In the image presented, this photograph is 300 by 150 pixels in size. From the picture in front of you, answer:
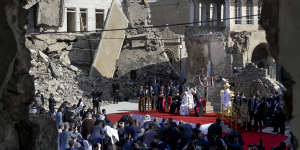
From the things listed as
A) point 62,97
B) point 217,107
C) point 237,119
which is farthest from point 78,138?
point 62,97

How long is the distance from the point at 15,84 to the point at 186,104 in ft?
57.3

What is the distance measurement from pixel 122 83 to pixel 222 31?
7701mm

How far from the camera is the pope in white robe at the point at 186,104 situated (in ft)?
75.9

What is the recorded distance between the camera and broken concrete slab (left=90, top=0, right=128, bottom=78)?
1373 inches

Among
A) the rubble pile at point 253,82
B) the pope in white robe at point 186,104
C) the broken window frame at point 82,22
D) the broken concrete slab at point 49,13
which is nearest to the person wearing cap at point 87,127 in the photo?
the pope in white robe at point 186,104

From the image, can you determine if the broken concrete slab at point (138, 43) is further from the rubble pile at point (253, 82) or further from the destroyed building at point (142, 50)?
the rubble pile at point (253, 82)

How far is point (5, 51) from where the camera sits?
5844 mm

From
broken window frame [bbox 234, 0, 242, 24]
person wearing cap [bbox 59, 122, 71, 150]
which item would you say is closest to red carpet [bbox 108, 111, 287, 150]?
person wearing cap [bbox 59, 122, 71, 150]

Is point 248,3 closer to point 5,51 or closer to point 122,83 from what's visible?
point 122,83

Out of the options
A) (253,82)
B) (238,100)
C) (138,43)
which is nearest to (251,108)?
(238,100)

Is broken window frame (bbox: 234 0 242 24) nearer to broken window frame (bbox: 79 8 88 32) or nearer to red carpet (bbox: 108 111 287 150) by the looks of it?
broken window frame (bbox: 79 8 88 32)

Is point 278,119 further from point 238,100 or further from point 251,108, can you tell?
point 238,100

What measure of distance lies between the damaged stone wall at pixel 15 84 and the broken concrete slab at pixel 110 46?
27967mm

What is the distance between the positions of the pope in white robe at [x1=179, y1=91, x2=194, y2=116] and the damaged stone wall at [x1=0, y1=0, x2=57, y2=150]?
1677 cm
